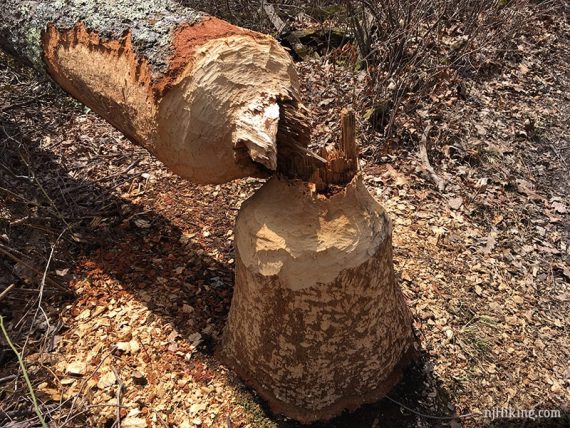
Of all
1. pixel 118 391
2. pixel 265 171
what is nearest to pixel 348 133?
pixel 265 171

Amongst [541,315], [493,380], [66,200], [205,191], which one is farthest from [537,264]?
[66,200]

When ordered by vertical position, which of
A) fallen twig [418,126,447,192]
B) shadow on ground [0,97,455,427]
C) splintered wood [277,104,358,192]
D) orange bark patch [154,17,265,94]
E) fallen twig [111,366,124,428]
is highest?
orange bark patch [154,17,265,94]

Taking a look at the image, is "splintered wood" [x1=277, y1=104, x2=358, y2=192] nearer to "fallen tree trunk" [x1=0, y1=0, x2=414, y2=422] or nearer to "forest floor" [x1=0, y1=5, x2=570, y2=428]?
"fallen tree trunk" [x1=0, y1=0, x2=414, y2=422]

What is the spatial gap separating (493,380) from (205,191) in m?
1.96

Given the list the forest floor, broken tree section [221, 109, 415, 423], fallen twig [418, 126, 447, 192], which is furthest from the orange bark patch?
fallen twig [418, 126, 447, 192]

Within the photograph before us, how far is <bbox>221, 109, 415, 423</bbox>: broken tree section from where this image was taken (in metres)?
1.62

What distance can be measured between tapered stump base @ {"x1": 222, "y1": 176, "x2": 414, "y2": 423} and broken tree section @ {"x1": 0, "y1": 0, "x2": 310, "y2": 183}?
23 centimetres

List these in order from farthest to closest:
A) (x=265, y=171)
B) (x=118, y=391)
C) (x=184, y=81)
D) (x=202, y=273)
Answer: (x=202, y=273) < (x=118, y=391) < (x=265, y=171) < (x=184, y=81)

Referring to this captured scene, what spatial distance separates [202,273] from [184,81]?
48.5 inches

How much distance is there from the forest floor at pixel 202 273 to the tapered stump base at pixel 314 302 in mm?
129

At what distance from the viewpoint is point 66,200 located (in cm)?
284

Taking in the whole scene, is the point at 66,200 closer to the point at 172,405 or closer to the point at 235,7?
the point at 172,405

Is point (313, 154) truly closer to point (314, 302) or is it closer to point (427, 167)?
point (314, 302)

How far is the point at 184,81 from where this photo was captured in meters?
1.52
